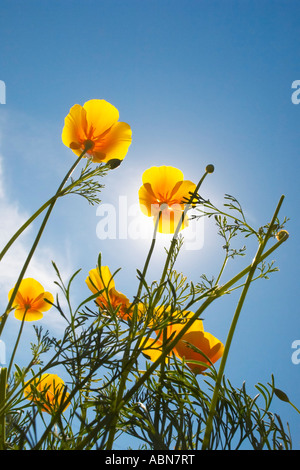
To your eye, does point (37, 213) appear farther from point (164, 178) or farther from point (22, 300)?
point (22, 300)

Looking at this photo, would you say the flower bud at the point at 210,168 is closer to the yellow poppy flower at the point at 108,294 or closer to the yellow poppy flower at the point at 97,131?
the yellow poppy flower at the point at 108,294

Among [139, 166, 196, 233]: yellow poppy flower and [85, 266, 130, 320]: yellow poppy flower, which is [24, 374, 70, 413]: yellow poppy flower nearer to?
[85, 266, 130, 320]: yellow poppy flower

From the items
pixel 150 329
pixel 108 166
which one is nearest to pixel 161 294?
pixel 150 329

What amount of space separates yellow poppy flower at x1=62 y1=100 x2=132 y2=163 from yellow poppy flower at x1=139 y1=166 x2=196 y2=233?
0.18 m

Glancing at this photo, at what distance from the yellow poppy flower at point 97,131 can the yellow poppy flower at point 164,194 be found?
178 millimetres

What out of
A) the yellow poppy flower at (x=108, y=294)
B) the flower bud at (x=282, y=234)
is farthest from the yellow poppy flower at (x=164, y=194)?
the flower bud at (x=282, y=234)

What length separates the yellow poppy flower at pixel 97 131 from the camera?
3.86 ft

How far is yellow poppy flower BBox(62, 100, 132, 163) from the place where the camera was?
3.86ft

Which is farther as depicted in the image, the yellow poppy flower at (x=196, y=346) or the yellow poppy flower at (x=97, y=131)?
the yellow poppy flower at (x=97, y=131)

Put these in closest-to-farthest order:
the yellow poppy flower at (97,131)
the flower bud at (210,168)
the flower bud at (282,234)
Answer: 1. the flower bud at (282,234)
2. the flower bud at (210,168)
3. the yellow poppy flower at (97,131)

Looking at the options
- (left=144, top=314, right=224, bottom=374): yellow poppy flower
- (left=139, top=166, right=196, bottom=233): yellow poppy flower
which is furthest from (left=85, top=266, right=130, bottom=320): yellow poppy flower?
(left=139, top=166, right=196, bottom=233): yellow poppy flower

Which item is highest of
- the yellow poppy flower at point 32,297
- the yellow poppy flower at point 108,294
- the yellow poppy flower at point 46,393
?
the yellow poppy flower at point 32,297

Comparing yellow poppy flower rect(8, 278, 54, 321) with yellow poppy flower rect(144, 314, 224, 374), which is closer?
yellow poppy flower rect(144, 314, 224, 374)

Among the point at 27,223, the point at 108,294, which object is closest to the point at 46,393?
the point at 108,294
